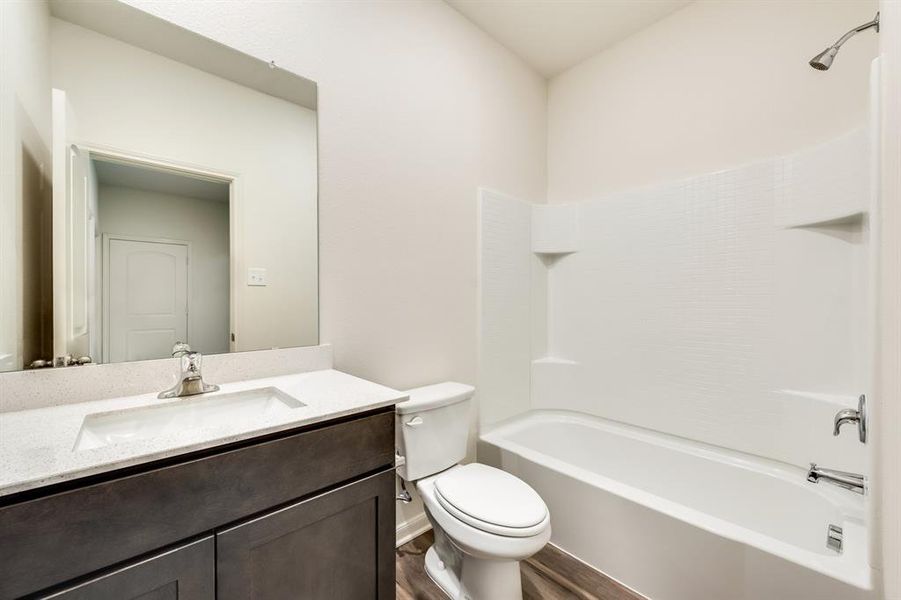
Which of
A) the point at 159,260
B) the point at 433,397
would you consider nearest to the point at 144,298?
the point at 159,260

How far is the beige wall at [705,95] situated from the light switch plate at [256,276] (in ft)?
6.54

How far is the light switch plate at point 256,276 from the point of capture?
134 centimetres

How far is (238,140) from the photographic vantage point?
133 cm

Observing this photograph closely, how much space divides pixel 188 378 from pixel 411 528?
1280 millimetres

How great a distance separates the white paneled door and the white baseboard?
1.29 metres

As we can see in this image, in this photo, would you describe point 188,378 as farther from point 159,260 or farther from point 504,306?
point 504,306

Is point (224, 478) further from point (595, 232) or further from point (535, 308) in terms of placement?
point (595, 232)

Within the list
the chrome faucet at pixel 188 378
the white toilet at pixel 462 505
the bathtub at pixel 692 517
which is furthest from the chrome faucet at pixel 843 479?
the chrome faucet at pixel 188 378

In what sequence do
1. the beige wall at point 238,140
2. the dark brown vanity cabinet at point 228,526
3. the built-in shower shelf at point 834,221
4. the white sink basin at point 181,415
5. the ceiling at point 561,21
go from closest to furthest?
the dark brown vanity cabinet at point 228,526
the white sink basin at point 181,415
the beige wall at point 238,140
the built-in shower shelf at point 834,221
the ceiling at point 561,21

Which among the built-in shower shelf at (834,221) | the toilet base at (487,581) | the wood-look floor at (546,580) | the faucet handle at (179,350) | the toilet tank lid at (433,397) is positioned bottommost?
the wood-look floor at (546,580)

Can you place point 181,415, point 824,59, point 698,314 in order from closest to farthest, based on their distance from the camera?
point 181,415 → point 824,59 → point 698,314

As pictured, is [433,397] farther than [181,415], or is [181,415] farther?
[433,397]

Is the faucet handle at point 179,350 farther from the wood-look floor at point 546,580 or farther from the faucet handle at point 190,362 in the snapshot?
the wood-look floor at point 546,580

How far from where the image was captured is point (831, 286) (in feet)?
5.13
